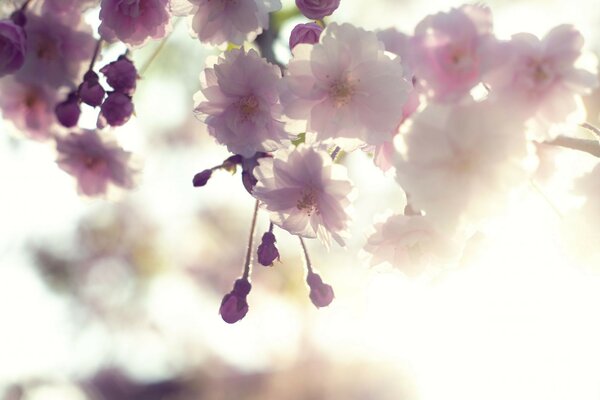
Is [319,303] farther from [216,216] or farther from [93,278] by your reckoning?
[93,278]

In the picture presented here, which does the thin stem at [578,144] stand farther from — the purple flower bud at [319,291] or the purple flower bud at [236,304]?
the purple flower bud at [236,304]

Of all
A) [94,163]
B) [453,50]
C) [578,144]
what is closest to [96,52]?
[94,163]

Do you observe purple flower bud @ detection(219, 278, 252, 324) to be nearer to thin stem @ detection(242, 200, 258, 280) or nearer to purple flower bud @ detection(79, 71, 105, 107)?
thin stem @ detection(242, 200, 258, 280)

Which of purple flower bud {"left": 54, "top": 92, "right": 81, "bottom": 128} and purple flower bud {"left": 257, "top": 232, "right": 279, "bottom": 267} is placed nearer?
purple flower bud {"left": 257, "top": 232, "right": 279, "bottom": 267}

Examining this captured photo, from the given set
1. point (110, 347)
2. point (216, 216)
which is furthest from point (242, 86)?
point (110, 347)

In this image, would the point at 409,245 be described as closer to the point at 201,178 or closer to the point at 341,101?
the point at 341,101

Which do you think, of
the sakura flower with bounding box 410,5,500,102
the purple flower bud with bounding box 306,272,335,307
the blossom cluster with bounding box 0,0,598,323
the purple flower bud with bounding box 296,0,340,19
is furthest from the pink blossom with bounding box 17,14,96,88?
the sakura flower with bounding box 410,5,500,102

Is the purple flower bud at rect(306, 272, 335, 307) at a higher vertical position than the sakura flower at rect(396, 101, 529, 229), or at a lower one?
higher
